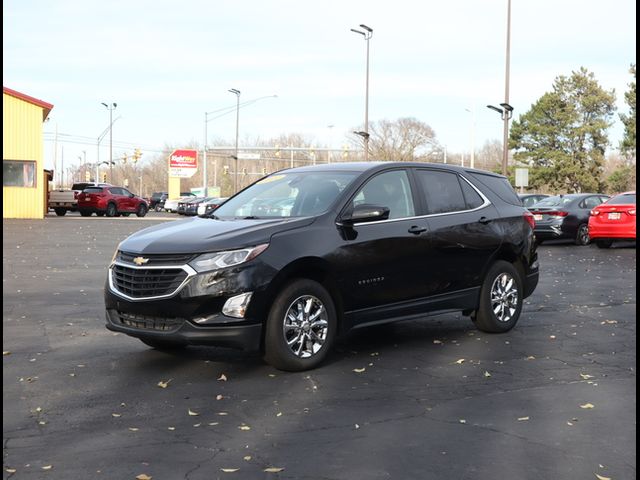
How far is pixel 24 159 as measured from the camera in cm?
3806

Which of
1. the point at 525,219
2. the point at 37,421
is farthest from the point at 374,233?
the point at 37,421

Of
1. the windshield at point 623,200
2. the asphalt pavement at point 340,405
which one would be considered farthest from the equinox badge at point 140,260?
the windshield at point 623,200

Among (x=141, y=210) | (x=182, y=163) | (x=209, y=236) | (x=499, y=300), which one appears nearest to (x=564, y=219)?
(x=499, y=300)

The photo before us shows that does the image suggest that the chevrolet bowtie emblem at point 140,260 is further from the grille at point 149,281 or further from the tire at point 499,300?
the tire at point 499,300

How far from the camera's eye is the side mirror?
692 centimetres

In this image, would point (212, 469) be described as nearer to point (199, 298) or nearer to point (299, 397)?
point (299, 397)

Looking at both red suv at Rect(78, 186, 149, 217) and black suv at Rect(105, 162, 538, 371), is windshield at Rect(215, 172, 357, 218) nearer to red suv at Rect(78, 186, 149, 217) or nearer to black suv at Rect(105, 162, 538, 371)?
black suv at Rect(105, 162, 538, 371)

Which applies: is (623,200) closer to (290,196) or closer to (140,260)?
(290,196)

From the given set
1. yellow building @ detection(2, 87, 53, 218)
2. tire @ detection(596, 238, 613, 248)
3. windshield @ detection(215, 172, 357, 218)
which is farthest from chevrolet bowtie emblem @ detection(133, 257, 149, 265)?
yellow building @ detection(2, 87, 53, 218)

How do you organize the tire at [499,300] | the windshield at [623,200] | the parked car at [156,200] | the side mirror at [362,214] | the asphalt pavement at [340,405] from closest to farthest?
the asphalt pavement at [340,405]
the side mirror at [362,214]
the tire at [499,300]
the windshield at [623,200]
the parked car at [156,200]

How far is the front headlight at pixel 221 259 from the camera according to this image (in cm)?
625

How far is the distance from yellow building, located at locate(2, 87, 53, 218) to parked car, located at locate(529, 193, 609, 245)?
24882mm

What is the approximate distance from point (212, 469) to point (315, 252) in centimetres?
265

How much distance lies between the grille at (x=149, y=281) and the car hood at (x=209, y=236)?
16cm
